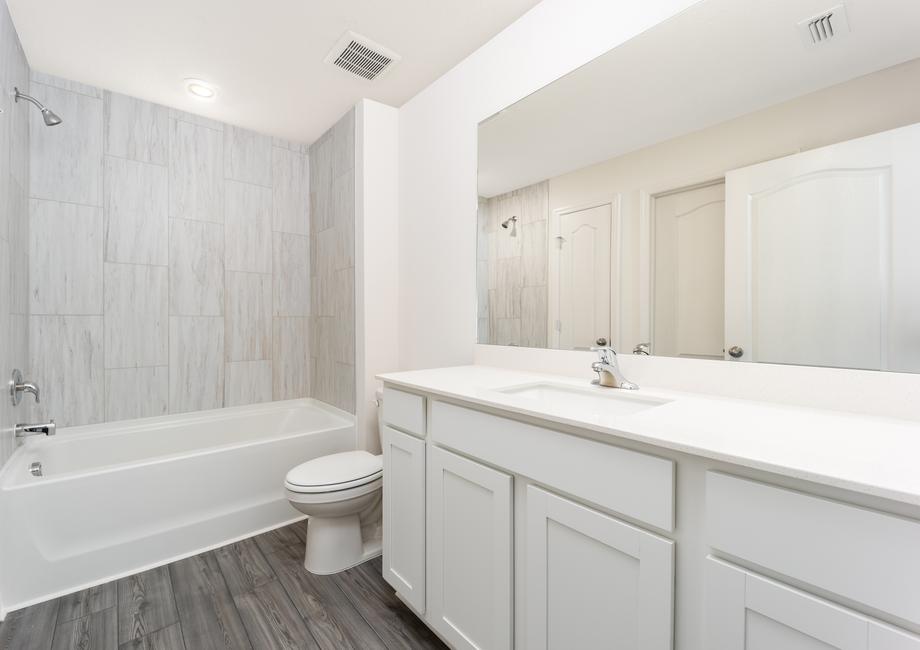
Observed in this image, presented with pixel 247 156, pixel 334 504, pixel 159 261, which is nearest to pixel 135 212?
pixel 159 261

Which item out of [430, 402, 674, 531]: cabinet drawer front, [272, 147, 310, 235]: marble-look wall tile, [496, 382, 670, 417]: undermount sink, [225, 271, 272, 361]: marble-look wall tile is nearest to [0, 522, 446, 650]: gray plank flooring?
[430, 402, 674, 531]: cabinet drawer front

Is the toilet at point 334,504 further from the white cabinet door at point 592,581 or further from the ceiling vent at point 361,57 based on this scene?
the ceiling vent at point 361,57

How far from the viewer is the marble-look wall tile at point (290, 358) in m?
2.96

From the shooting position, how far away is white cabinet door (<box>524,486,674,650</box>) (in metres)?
0.79

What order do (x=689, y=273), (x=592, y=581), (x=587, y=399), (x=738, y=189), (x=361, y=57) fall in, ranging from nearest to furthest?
(x=592, y=581), (x=738, y=189), (x=689, y=273), (x=587, y=399), (x=361, y=57)

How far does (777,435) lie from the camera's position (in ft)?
2.50

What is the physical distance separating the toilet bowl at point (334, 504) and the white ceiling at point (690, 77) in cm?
146

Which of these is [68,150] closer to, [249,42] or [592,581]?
[249,42]

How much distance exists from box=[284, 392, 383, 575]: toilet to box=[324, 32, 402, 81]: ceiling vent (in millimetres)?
2000

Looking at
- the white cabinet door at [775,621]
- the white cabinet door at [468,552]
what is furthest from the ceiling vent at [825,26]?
the white cabinet door at [468,552]

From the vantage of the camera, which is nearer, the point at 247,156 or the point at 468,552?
the point at 468,552

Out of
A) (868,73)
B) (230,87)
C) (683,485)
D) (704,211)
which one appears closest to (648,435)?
(683,485)

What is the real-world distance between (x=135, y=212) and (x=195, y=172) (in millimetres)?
433

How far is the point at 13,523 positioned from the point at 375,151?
7.78 feet
